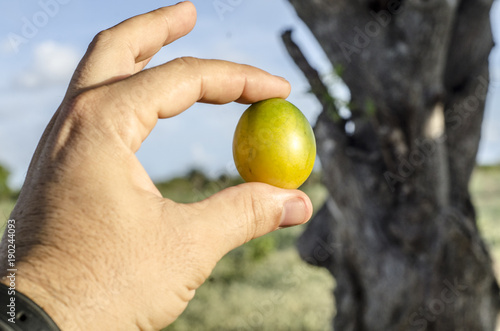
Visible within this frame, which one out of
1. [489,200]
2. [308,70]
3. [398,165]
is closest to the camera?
[308,70]

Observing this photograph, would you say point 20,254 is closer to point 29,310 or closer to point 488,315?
point 29,310

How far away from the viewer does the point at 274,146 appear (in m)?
2.21

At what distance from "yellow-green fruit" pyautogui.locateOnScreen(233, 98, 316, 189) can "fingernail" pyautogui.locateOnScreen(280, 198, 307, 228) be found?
19 cm

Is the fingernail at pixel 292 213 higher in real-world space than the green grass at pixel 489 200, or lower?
higher

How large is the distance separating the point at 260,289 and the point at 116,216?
8.01 m

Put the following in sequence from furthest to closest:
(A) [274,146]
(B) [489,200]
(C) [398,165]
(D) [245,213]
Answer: (B) [489,200]
(C) [398,165]
(A) [274,146]
(D) [245,213]

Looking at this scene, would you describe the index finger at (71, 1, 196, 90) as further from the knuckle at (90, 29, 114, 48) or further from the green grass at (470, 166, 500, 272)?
the green grass at (470, 166, 500, 272)

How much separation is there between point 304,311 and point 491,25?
5206 mm

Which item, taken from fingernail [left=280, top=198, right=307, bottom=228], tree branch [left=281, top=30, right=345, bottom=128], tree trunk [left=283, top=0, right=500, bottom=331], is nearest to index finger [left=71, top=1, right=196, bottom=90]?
fingernail [left=280, top=198, right=307, bottom=228]

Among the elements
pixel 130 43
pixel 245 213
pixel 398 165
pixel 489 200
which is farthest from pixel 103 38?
pixel 489 200

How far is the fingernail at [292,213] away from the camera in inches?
80.9

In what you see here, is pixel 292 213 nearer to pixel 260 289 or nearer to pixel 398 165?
pixel 398 165

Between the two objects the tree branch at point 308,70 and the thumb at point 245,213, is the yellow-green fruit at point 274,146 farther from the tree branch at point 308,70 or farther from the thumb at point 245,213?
the tree branch at point 308,70

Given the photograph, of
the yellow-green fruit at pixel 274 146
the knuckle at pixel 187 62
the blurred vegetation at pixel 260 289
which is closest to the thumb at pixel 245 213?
the yellow-green fruit at pixel 274 146
